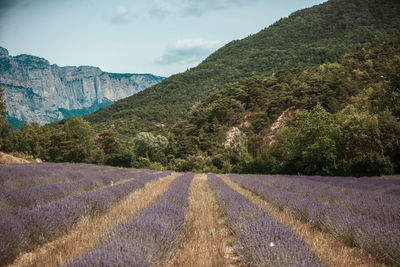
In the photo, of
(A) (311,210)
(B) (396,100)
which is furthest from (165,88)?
(A) (311,210)

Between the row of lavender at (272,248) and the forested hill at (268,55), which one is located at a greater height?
the forested hill at (268,55)

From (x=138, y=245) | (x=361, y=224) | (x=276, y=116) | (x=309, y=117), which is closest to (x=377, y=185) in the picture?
(x=361, y=224)

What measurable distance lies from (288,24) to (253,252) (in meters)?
174

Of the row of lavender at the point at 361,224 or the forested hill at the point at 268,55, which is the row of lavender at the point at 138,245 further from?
the forested hill at the point at 268,55

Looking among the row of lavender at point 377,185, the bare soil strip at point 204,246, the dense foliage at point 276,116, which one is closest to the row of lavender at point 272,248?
the bare soil strip at point 204,246

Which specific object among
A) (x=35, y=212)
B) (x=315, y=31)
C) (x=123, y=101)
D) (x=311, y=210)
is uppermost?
(x=315, y=31)

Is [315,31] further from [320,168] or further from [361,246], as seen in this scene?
[361,246]

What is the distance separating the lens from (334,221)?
3.34 m

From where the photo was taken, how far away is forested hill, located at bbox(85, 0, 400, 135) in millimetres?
85875

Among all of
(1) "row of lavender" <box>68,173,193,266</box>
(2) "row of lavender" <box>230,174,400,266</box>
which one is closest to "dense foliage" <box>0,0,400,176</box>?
(2) "row of lavender" <box>230,174,400,266</box>

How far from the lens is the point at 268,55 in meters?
114

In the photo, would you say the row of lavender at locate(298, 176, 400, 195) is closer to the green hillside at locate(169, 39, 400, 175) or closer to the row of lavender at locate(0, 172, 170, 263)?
the green hillside at locate(169, 39, 400, 175)

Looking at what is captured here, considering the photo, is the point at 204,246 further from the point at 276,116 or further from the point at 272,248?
the point at 276,116

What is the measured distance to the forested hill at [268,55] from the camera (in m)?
85.9
